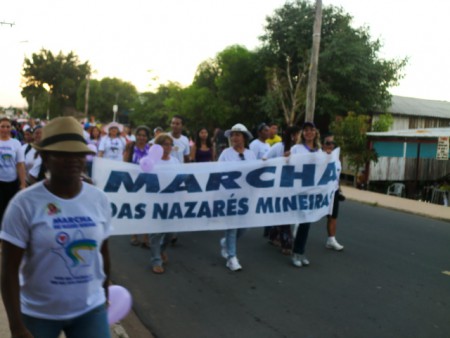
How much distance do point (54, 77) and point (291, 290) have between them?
82891 millimetres

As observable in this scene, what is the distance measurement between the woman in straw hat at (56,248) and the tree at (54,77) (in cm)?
7938

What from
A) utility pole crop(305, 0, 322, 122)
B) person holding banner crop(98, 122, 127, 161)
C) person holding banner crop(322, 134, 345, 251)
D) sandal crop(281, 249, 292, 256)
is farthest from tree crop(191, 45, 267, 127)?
sandal crop(281, 249, 292, 256)

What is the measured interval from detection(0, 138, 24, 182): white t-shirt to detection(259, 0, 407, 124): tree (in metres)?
17.3

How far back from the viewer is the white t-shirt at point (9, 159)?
5.98 m

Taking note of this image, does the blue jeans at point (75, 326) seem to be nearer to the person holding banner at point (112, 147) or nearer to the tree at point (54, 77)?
the person holding banner at point (112, 147)

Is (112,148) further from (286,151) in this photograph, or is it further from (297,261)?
(297,261)

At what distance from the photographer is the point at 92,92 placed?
238 ft

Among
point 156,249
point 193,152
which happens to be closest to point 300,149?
point 156,249

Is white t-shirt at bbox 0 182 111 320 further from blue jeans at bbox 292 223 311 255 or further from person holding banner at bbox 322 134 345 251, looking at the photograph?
person holding banner at bbox 322 134 345 251

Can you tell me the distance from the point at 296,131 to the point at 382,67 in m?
17.4

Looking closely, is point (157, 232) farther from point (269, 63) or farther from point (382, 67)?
point (269, 63)

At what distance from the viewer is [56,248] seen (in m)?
2.02

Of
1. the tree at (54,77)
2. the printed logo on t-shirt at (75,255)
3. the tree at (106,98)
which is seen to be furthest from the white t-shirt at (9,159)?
the tree at (54,77)

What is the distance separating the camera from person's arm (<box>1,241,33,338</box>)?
1.96 m
